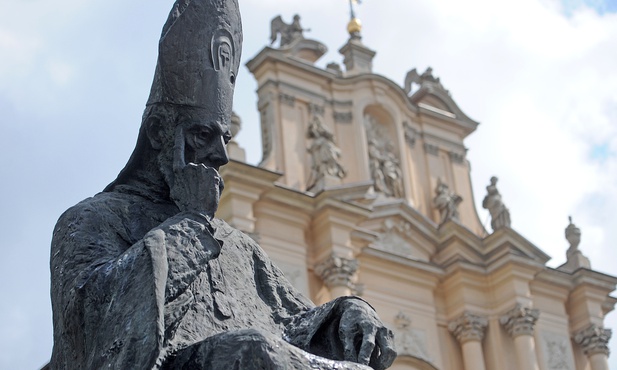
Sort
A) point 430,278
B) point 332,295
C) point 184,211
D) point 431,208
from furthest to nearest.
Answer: point 431,208 < point 430,278 < point 332,295 < point 184,211

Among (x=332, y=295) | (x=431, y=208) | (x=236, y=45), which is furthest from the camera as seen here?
(x=431, y=208)

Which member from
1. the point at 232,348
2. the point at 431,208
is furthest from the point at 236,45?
the point at 431,208

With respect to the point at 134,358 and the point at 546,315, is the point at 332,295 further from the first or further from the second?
the point at 134,358

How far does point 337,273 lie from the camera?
16.4 metres

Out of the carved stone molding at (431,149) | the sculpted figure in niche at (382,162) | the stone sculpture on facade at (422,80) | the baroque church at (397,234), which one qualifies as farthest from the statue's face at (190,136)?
the stone sculpture on facade at (422,80)

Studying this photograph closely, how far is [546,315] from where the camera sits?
18734mm

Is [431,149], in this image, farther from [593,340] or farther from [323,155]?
[593,340]

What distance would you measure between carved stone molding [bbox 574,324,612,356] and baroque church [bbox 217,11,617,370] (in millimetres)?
20

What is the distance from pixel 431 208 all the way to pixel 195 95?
17170 mm

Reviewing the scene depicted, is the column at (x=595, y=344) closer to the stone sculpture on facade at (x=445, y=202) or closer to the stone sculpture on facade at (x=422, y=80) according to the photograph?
the stone sculpture on facade at (x=445, y=202)

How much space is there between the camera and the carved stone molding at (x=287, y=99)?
1811 centimetres

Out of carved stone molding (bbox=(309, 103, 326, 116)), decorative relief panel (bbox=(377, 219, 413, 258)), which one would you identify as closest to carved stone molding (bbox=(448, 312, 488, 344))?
decorative relief panel (bbox=(377, 219, 413, 258))

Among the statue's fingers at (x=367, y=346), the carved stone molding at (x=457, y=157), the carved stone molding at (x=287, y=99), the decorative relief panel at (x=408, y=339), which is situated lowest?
the statue's fingers at (x=367, y=346)

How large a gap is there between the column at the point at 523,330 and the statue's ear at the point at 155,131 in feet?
51.6
